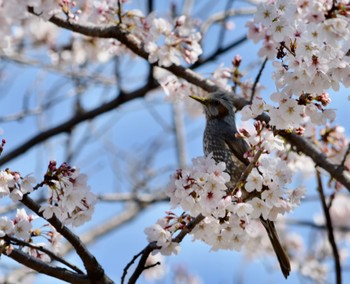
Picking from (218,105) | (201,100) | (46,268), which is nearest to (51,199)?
(46,268)

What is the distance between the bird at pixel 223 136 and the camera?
348cm

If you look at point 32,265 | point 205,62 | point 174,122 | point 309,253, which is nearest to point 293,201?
point 32,265

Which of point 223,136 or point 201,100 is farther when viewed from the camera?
point 223,136

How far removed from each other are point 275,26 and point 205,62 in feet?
8.65

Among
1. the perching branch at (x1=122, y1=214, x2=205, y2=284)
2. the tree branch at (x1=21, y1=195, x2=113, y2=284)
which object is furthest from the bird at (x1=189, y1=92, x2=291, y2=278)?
the tree branch at (x1=21, y1=195, x2=113, y2=284)

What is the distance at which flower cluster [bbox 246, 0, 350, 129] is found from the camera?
199cm

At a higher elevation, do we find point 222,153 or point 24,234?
point 222,153

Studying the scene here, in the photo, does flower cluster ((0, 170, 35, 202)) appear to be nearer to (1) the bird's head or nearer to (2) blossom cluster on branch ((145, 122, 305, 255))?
(2) blossom cluster on branch ((145, 122, 305, 255))

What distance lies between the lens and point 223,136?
3.82 meters

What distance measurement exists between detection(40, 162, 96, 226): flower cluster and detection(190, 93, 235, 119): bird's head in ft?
5.20

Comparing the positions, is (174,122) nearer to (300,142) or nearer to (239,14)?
(239,14)

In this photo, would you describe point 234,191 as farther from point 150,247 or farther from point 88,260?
point 88,260

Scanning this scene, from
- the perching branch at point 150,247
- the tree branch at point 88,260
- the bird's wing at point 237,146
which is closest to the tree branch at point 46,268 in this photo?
the tree branch at point 88,260

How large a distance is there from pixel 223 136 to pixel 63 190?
1.78m
